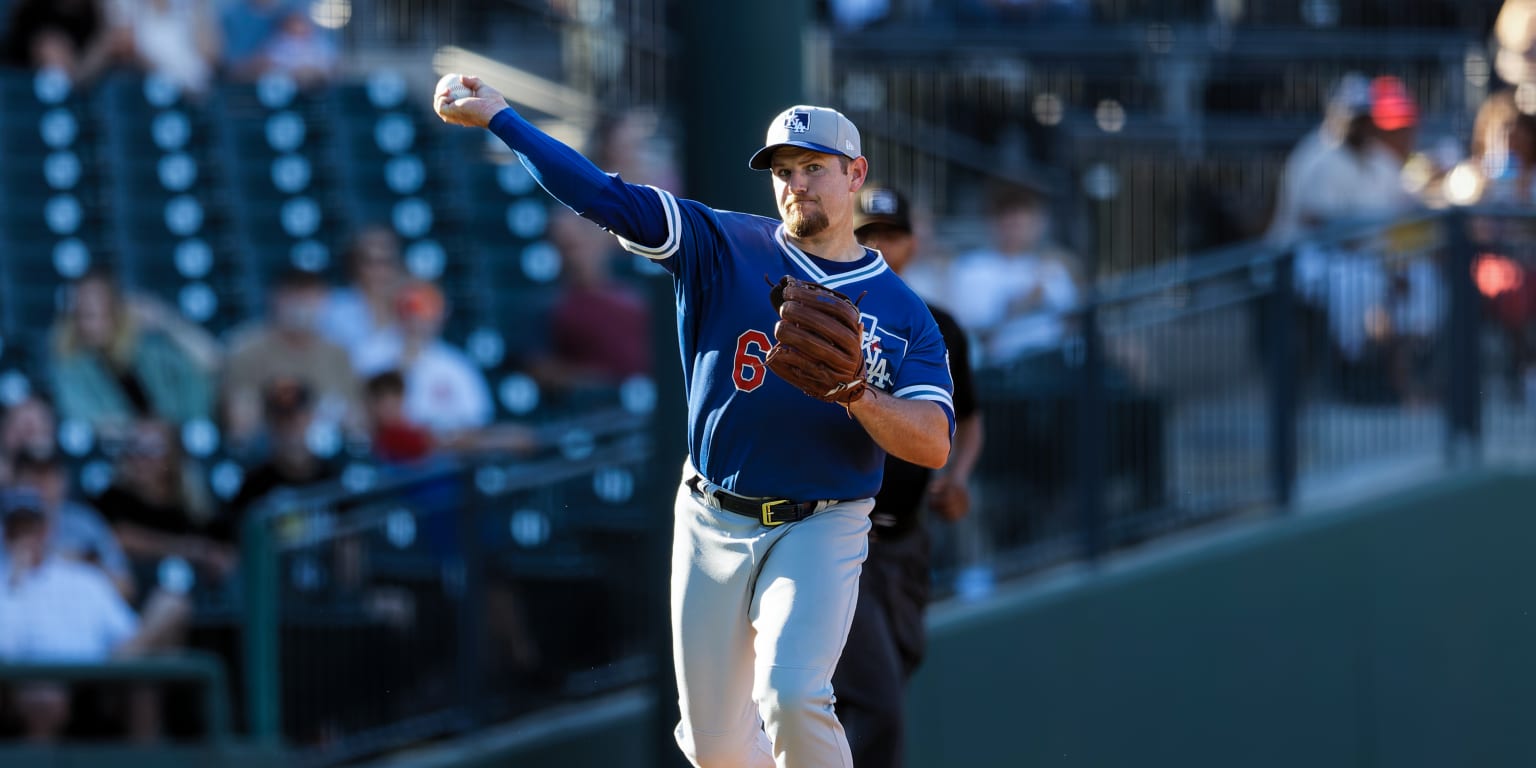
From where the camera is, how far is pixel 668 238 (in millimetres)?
5465

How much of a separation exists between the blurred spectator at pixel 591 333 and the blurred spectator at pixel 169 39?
3680mm

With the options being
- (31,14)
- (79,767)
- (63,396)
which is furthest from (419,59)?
(79,767)

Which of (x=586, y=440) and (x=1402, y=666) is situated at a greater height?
(x=586, y=440)

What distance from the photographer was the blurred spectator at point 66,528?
9.54 meters

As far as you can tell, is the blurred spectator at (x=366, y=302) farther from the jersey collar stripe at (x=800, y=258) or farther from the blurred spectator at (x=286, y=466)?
the jersey collar stripe at (x=800, y=258)

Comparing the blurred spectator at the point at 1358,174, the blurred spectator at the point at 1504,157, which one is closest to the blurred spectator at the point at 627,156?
the blurred spectator at the point at 1358,174

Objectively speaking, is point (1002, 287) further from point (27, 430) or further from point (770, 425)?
point (770, 425)

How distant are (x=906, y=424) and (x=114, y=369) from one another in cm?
681

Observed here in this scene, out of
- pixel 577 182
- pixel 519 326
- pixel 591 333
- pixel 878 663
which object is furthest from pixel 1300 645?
pixel 577 182

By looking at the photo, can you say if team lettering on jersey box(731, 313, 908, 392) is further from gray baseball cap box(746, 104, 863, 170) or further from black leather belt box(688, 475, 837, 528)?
gray baseball cap box(746, 104, 863, 170)

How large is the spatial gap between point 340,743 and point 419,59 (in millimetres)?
7656

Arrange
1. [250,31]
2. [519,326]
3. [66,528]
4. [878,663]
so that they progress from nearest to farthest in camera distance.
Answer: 1. [878,663]
2. [66,528]
3. [519,326]
4. [250,31]

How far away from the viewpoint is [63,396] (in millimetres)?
11062

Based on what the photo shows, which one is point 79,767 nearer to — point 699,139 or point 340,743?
point 340,743
